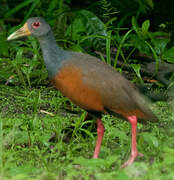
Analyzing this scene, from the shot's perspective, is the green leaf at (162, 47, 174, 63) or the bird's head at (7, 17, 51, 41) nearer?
the bird's head at (7, 17, 51, 41)

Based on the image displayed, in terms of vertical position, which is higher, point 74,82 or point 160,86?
point 74,82

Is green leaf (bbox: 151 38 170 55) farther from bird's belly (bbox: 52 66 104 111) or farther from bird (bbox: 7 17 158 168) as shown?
bird's belly (bbox: 52 66 104 111)

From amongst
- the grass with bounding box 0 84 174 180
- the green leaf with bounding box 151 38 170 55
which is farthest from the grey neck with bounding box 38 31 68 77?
the green leaf with bounding box 151 38 170 55

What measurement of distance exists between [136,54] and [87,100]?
3030 millimetres

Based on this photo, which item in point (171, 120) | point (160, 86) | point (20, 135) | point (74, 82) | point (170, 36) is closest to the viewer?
point (74, 82)

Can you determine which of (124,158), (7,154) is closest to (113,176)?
(124,158)

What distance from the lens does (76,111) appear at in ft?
19.5

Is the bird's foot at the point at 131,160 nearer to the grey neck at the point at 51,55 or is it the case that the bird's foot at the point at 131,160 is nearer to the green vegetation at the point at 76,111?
the green vegetation at the point at 76,111

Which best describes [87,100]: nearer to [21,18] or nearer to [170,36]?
[170,36]

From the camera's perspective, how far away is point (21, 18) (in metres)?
9.13

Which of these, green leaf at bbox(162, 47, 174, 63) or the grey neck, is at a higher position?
the grey neck

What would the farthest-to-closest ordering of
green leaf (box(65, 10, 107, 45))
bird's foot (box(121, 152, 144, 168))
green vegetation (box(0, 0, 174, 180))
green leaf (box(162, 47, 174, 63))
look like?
green leaf (box(65, 10, 107, 45)) → green leaf (box(162, 47, 174, 63)) → bird's foot (box(121, 152, 144, 168)) → green vegetation (box(0, 0, 174, 180))

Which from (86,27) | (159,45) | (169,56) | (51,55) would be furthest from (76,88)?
(86,27)

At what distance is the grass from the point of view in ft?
12.8
